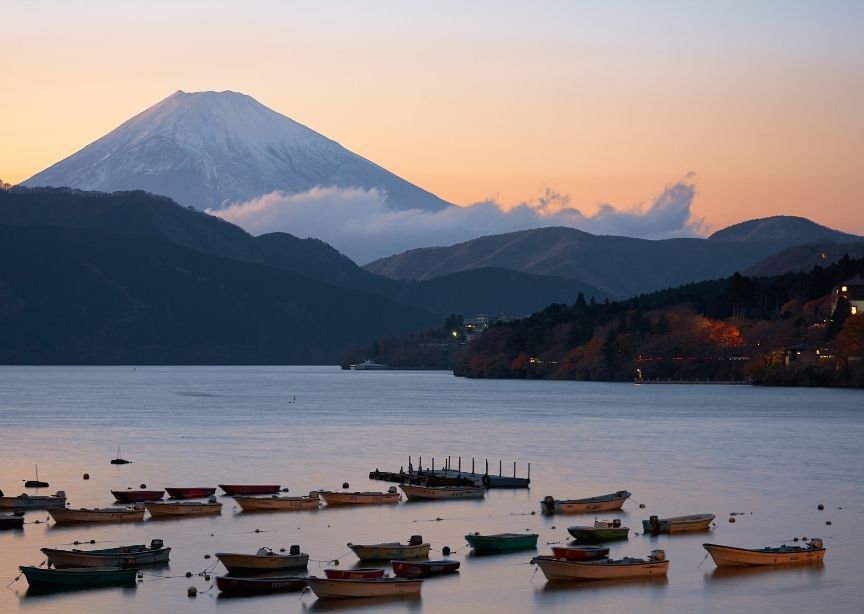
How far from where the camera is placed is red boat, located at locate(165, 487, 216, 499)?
63094 mm

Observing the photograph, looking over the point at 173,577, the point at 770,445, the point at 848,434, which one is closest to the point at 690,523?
the point at 173,577

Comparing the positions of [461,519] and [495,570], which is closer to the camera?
[495,570]

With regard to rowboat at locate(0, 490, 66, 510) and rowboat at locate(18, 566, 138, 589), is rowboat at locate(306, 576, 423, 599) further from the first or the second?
rowboat at locate(0, 490, 66, 510)

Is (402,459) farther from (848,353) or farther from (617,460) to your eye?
(848,353)

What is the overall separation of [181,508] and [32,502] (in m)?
6.01

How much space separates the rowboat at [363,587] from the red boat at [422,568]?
1.84 meters

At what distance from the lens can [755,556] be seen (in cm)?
4709

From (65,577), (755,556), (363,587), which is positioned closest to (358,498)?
(755,556)

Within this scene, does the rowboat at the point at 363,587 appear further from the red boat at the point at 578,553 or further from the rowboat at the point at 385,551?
the red boat at the point at 578,553

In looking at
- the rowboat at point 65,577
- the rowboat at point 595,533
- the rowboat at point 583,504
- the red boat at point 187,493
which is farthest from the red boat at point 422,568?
the red boat at point 187,493

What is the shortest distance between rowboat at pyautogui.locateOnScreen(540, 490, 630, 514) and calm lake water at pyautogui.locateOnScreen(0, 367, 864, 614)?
65cm

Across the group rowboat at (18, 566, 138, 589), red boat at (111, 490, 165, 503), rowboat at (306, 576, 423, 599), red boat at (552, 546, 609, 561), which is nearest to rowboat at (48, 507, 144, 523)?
red boat at (111, 490, 165, 503)

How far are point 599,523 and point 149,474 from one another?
30.7 meters

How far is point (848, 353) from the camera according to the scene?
7333 inches
